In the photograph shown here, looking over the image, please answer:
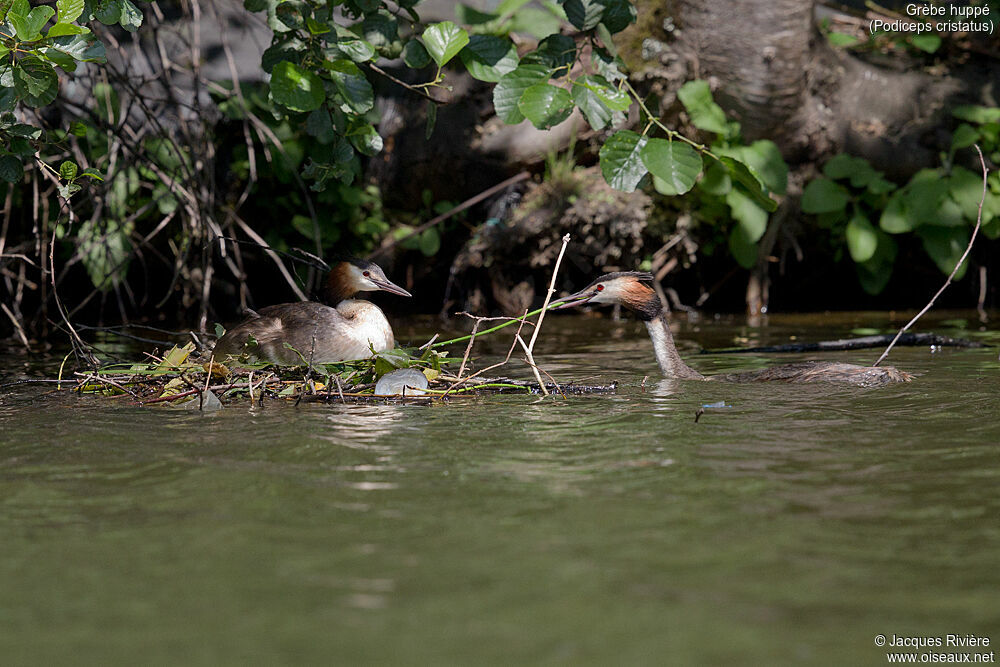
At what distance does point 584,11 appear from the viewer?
475 cm

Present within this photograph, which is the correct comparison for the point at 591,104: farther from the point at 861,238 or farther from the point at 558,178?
the point at 861,238

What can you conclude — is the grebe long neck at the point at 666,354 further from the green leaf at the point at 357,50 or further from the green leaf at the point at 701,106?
the green leaf at the point at 701,106

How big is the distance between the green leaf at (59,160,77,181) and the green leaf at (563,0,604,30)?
7.33ft

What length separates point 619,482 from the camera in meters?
3.31

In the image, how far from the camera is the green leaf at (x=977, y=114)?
31.5ft

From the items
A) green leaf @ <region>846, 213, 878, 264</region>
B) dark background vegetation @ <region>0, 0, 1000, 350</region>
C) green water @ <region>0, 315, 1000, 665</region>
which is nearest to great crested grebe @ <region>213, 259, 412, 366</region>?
green water @ <region>0, 315, 1000, 665</region>

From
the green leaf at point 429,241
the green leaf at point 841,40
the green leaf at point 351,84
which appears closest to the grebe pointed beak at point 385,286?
the green leaf at point 351,84

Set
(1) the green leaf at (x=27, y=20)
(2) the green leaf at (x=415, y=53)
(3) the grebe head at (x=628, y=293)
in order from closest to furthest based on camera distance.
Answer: (1) the green leaf at (x=27, y=20) < (2) the green leaf at (x=415, y=53) < (3) the grebe head at (x=628, y=293)

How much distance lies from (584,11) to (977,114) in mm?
6325

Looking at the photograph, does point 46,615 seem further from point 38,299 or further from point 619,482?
point 38,299

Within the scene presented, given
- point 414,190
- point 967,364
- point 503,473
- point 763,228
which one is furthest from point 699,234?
point 503,473

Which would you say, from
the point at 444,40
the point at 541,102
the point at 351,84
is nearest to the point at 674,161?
the point at 541,102

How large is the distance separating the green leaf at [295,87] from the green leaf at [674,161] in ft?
4.68

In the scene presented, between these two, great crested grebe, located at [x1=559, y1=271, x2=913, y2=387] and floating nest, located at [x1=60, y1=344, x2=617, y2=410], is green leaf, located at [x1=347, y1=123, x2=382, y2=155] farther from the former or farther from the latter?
great crested grebe, located at [x1=559, y1=271, x2=913, y2=387]
